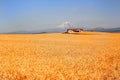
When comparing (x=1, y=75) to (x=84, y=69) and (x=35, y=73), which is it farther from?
(x=84, y=69)

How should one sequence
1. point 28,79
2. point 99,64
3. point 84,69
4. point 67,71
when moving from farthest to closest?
1. point 99,64
2. point 84,69
3. point 67,71
4. point 28,79

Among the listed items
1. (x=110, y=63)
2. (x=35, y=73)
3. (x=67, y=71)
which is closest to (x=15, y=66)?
(x=35, y=73)

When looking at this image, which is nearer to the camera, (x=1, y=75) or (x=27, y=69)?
(x=1, y=75)

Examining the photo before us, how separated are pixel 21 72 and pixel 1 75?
1.07 meters

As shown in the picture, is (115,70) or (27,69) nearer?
(27,69)

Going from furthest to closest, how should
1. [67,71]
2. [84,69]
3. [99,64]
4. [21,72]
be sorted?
[99,64]
[84,69]
[67,71]
[21,72]

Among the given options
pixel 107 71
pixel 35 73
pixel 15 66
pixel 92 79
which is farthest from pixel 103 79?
pixel 15 66

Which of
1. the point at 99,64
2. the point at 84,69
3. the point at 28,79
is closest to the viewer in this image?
the point at 28,79

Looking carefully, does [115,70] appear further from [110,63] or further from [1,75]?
[1,75]

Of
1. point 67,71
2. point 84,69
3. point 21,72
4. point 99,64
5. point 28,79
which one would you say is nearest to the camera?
point 28,79

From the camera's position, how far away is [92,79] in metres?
12.5

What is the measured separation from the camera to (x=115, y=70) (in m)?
14.7

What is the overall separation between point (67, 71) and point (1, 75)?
11.6 feet

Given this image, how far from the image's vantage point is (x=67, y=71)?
532 inches
